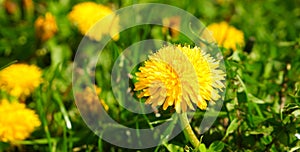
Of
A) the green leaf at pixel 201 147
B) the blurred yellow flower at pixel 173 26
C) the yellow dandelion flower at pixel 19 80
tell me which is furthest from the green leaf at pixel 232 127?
the yellow dandelion flower at pixel 19 80

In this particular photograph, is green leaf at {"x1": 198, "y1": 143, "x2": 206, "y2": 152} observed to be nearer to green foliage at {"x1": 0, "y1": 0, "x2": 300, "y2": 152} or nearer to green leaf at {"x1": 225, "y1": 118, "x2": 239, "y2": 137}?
green foliage at {"x1": 0, "y1": 0, "x2": 300, "y2": 152}

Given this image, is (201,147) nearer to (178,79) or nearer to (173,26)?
(178,79)

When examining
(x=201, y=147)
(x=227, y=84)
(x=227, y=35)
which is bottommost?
(x=201, y=147)

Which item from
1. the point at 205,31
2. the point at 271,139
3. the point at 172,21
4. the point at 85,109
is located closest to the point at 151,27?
the point at 172,21

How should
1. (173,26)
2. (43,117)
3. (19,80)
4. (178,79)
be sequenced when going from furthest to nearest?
(173,26)
(19,80)
(43,117)
(178,79)

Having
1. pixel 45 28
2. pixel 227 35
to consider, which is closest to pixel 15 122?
pixel 45 28

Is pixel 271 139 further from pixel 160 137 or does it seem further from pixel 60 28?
pixel 60 28
